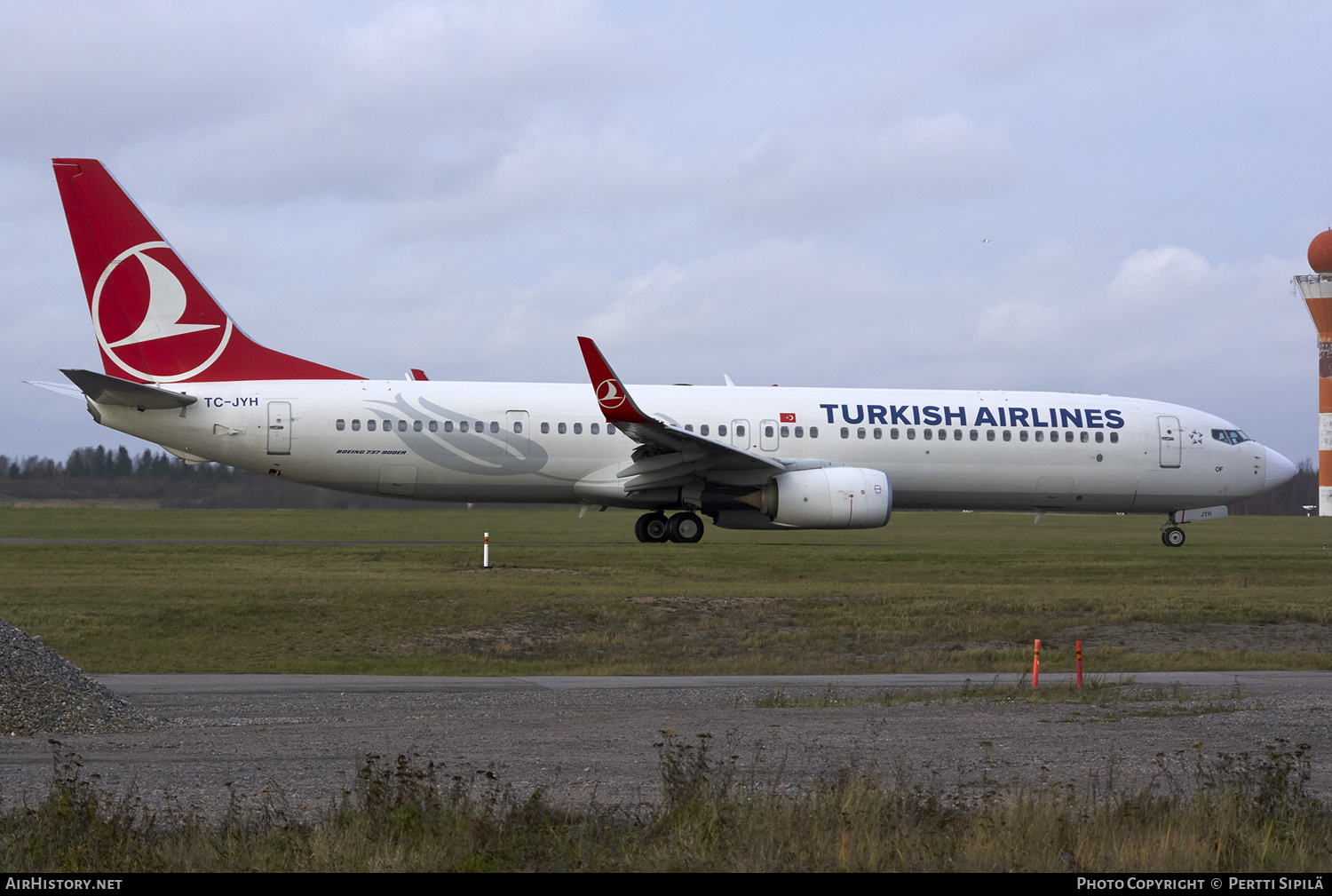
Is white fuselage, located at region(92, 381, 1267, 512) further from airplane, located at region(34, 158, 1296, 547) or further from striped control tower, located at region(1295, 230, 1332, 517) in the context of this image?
striped control tower, located at region(1295, 230, 1332, 517)

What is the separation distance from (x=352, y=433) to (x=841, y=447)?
35.0ft

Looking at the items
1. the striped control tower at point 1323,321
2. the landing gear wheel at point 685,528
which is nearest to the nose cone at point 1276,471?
the landing gear wheel at point 685,528

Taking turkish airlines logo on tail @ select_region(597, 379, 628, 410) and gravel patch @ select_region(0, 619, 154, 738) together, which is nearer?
gravel patch @ select_region(0, 619, 154, 738)

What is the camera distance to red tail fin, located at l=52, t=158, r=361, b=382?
2689cm

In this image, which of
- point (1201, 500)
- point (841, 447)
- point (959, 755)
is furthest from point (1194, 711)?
point (1201, 500)

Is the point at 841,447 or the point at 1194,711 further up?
the point at 841,447

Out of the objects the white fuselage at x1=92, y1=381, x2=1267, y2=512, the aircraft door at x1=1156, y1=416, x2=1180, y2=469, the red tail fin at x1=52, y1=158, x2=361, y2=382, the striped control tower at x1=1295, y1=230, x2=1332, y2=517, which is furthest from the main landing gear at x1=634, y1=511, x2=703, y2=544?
the striped control tower at x1=1295, y1=230, x2=1332, y2=517

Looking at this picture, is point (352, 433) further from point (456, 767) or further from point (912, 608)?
point (456, 767)

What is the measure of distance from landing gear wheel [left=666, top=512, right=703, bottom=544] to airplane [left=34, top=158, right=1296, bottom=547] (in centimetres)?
5

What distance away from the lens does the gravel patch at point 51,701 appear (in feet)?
32.9

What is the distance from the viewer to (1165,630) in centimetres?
2027

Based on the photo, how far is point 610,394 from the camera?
24938mm

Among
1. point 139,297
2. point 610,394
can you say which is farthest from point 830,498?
point 139,297

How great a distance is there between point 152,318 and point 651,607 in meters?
13.6
